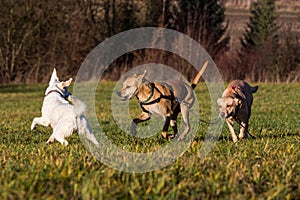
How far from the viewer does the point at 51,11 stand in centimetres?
3444

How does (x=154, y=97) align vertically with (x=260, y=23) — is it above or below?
below

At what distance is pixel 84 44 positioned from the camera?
37.3m

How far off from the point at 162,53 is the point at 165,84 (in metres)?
24.3

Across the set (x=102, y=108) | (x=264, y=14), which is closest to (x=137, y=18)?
(x=264, y=14)

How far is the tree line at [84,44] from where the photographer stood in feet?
111

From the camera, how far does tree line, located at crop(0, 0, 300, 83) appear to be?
33844mm

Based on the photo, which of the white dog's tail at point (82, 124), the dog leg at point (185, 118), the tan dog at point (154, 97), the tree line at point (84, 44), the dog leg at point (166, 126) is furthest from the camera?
the tree line at point (84, 44)

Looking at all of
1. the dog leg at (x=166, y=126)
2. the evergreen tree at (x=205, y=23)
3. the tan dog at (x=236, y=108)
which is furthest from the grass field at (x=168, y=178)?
the evergreen tree at (x=205, y=23)

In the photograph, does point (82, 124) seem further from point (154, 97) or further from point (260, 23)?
point (260, 23)

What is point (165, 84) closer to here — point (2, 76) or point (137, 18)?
point (2, 76)

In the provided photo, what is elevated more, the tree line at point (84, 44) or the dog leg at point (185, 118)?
the tree line at point (84, 44)

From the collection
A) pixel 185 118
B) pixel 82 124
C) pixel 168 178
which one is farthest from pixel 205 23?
pixel 168 178

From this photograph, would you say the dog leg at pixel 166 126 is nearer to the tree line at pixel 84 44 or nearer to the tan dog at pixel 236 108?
the tan dog at pixel 236 108

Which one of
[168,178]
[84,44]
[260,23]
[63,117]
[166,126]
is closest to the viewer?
[168,178]
